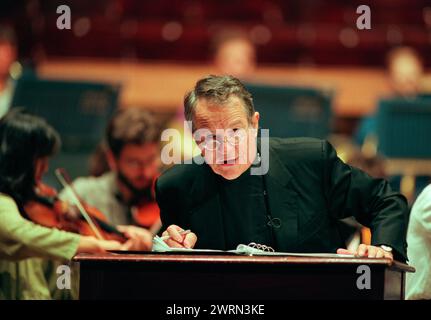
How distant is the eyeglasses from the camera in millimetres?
2035

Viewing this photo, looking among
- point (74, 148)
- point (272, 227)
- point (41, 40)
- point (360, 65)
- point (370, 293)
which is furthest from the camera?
point (360, 65)

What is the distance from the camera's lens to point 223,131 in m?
2.04

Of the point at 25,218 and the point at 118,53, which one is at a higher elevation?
the point at 118,53

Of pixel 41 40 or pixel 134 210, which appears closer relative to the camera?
pixel 134 210

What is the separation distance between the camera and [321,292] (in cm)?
181

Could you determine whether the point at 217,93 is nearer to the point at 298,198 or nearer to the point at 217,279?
the point at 298,198

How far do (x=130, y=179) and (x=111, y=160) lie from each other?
0.19m

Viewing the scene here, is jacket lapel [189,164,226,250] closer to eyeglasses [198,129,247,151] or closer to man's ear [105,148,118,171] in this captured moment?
eyeglasses [198,129,247,151]

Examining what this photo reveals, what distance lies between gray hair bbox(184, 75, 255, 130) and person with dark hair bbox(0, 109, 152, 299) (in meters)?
0.58

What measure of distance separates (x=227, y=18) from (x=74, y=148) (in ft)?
9.23

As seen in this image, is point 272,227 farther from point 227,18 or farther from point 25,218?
point 227,18

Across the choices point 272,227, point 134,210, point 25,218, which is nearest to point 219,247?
point 272,227

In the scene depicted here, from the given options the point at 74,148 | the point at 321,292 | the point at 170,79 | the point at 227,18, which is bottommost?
the point at 321,292

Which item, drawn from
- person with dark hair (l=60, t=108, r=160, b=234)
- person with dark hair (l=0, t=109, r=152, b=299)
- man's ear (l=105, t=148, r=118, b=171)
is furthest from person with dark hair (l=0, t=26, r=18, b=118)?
person with dark hair (l=0, t=109, r=152, b=299)
